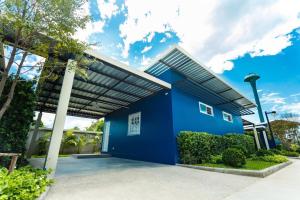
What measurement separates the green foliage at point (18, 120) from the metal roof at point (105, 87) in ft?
3.93

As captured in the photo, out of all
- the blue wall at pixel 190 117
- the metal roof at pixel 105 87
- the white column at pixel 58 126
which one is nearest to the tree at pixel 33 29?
the white column at pixel 58 126

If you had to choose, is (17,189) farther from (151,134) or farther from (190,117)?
(190,117)

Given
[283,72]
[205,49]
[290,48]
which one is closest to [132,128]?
[205,49]

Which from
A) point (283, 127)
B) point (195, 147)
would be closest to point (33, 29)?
point (195, 147)

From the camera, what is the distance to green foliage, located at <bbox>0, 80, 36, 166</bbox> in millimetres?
4156

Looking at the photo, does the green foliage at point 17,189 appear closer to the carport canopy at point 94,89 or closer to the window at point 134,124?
the carport canopy at point 94,89

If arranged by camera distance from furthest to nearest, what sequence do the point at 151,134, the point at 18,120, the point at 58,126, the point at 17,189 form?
the point at 151,134, the point at 58,126, the point at 18,120, the point at 17,189

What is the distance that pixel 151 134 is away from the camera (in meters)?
9.64

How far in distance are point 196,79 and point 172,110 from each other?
288 centimetres

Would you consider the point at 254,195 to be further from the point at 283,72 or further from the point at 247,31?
the point at 283,72

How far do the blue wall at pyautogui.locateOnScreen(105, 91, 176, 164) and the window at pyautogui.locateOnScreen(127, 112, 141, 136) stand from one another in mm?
320

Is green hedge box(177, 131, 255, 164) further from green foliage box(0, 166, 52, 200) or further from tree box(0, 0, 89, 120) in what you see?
tree box(0, 0, 89, 120)

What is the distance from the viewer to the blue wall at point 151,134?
8.55 metres

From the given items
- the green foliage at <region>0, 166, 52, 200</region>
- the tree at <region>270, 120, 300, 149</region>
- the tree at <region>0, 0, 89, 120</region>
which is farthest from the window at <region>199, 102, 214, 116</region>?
the tree at <region>270, 120, 300, 149</region>
